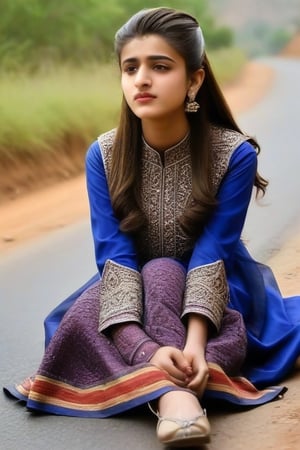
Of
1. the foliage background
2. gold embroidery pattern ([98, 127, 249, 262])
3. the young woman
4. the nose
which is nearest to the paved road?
the young woman

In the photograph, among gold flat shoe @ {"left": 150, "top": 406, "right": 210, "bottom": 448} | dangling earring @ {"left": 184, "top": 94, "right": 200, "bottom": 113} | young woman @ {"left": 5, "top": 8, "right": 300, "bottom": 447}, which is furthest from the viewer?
dangling earring @ {"left": 184, "top": 94, "right": 200, "bottom": 113}

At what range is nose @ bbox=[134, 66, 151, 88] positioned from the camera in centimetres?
→ 224

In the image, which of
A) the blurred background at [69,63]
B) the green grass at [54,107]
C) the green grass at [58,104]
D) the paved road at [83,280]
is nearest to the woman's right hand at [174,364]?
the paved road at [83,280]

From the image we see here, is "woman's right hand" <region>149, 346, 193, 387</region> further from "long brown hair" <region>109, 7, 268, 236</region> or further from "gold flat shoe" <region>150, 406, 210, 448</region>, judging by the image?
"long brown hair" <region>109, 7, 268, 236</region>

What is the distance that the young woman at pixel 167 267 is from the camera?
6.91 feet

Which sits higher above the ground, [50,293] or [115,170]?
[115,170]

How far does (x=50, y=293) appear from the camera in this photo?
10.8ft

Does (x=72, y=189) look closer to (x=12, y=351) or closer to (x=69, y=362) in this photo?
(x=12, y=351)

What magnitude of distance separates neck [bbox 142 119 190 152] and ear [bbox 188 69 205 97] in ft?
0.28

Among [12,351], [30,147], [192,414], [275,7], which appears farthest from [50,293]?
[275,7]

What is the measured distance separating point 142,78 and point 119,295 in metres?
0.51

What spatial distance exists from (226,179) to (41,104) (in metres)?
3.52

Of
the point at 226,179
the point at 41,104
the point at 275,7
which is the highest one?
the point at 275,7

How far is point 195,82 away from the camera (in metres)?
2.35
